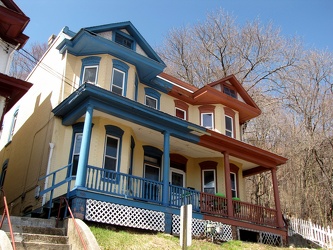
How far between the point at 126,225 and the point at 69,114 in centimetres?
493

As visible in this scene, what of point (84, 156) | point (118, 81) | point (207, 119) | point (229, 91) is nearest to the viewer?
point (84, 156)

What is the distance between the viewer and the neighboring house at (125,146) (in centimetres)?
1302

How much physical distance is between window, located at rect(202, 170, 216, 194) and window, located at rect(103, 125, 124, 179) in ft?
18.3

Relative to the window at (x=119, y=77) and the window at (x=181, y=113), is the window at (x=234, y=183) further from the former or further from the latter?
the window at (x=119, y=77)

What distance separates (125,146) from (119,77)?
122 inches

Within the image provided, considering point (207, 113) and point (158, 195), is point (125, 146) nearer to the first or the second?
point (158, 195)

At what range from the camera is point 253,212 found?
16891 millimetres

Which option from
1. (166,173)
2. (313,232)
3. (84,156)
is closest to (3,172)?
(84,156)

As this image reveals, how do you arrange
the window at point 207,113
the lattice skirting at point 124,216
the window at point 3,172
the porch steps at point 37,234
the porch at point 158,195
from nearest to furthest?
the porch steps at point 37,234
the lattice skirting at point 124,216
the porch at point 158,195
the window at point 3,172
the window at point 207,113

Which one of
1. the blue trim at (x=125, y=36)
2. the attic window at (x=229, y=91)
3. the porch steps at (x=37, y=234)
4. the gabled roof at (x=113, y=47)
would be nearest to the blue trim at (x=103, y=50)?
the gabled roof at (x=113, y=47)

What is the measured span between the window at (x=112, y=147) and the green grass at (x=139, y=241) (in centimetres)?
299

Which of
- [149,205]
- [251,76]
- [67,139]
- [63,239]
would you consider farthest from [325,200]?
[63,239]

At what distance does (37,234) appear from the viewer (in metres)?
9.45

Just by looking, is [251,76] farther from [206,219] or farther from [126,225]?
[126,225]
